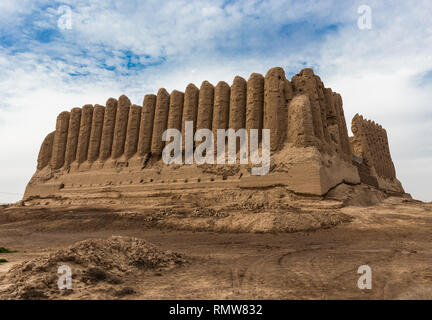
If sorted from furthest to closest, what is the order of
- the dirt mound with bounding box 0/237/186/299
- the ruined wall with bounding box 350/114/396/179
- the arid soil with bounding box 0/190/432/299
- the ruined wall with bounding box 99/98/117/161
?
the ruined wall with bounding box 350/114/396/179, the ruined wall with bounding box 99/98/117/161, the arid soil with bounding box 0/190/432/299, the dirt mound with bounding box 0/237/186/299

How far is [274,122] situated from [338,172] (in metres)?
4.34

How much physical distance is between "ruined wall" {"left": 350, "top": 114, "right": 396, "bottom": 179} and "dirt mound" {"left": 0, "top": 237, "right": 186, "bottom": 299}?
21.5m

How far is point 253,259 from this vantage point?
20.5 ft

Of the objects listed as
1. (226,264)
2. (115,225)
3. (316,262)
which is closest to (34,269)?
(226,264)

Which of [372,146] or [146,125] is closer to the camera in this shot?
[146,125]

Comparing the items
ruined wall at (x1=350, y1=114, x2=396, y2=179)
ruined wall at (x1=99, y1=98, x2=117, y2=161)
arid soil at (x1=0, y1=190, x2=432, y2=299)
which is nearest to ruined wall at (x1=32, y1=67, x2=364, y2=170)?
ruined wall at (x1=99, y1=98, x2=117, y2=161)

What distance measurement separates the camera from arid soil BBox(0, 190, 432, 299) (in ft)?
12.4

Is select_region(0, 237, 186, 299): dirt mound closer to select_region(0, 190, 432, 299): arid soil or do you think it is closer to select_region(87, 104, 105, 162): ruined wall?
select_region(0, 190, 432, 299): arid soil

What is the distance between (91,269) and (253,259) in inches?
132

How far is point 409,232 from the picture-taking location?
9.29 m

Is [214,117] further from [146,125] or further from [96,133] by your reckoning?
[96,133]

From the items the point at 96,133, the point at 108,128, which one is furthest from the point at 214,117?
the point at 96,133
